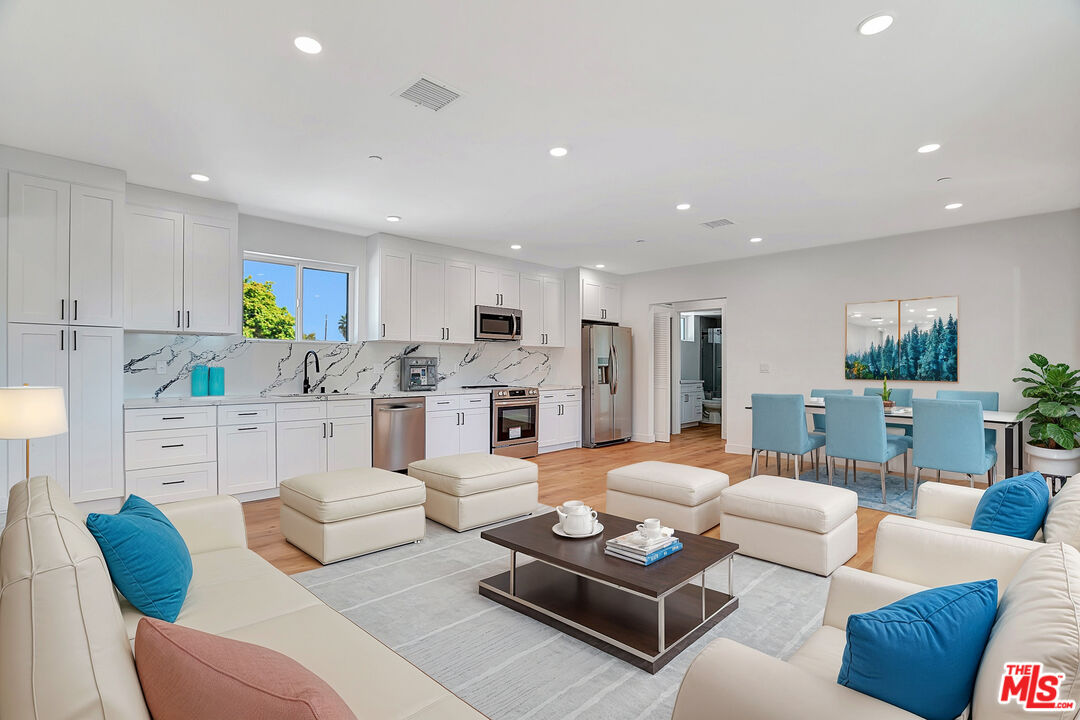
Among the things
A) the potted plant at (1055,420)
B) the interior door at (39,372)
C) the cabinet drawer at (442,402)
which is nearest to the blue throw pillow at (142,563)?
the interior door at (39,372)

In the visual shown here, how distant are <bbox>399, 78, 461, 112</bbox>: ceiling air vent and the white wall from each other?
5.05 metres

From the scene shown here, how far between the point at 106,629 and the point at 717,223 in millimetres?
5218

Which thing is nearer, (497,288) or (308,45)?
(308,45)

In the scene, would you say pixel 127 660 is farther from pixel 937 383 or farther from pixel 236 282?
pixel 937 383

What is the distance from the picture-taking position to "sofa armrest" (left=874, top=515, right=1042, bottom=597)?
65.2 inches

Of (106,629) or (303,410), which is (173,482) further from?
(106,629)

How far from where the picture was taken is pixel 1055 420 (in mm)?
4516

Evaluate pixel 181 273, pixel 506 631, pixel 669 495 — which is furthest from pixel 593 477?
pixel 181 273

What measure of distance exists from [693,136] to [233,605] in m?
3.24

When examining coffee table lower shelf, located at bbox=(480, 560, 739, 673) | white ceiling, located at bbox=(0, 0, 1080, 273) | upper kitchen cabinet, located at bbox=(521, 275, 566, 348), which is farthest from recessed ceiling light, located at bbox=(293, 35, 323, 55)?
upper kitchen cabinet, located at bbox=(521, 275, 566, 348)

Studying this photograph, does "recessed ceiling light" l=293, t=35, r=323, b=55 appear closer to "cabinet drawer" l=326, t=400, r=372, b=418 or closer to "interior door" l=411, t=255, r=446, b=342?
"cabinet drawer" l=326, t=400, r=372, b=418

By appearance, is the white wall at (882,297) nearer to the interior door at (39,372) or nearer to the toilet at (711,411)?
the toilet at (711,411)

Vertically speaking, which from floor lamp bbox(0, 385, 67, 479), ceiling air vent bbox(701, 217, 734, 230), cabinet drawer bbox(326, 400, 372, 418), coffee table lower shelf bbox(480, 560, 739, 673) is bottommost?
coffee table lower shelf bbox(480, 560, 739, 673)

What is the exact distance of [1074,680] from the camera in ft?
2.82
